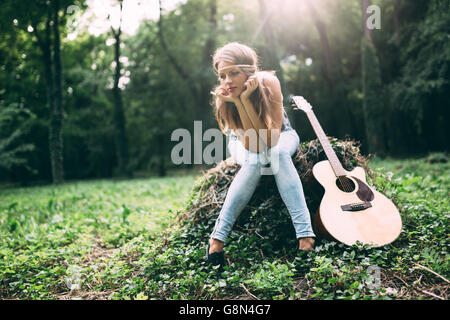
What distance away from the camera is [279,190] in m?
2.45

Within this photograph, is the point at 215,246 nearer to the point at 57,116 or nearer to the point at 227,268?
the point at 227,268

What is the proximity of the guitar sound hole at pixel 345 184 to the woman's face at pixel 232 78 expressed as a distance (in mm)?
1099

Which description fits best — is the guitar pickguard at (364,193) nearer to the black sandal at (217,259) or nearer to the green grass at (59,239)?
the black sandal at (217,259)

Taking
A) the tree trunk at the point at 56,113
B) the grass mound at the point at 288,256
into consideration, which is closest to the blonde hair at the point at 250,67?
the grass mound at the point at 288,256

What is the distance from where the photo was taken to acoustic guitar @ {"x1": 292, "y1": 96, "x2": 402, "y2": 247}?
7.73 ft

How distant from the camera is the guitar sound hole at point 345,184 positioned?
8.75 feet

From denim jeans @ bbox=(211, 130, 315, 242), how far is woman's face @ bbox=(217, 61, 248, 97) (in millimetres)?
472

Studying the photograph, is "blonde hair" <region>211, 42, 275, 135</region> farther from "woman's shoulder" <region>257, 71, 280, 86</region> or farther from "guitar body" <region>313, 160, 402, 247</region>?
"guitar body" <region>313, 160, 402, 247</region>

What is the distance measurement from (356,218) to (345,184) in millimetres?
338

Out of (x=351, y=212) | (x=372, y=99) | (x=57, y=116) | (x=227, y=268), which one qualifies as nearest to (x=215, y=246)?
(x=227, y=268)

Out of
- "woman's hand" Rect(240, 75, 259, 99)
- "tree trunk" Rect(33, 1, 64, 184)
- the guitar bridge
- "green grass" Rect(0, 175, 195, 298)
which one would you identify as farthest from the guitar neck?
"tree trunk" Rect(33, 1, 64, 184)
